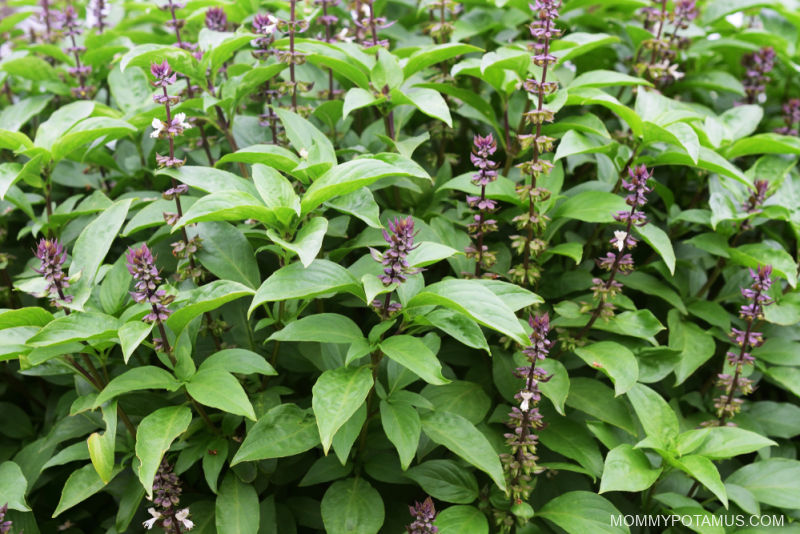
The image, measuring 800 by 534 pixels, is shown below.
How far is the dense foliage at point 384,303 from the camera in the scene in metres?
1.76

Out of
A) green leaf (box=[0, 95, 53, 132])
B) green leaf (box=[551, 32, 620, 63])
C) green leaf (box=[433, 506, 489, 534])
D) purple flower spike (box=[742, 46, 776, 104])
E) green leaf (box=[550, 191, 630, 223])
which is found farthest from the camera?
purple flower spike (box=[742, 46, 776, 104])

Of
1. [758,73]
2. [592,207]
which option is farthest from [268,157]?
[758,73]

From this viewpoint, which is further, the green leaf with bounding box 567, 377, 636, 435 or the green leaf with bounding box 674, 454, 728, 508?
the green leaf with bounding box 567, 377, 636, 435

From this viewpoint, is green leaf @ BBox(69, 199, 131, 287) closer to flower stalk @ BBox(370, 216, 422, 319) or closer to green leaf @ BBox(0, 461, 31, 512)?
green leaf @ BBox(0, 461, 31, 512)

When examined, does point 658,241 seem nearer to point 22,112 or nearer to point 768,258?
point 768,258

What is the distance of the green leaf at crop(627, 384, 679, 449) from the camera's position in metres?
1.99

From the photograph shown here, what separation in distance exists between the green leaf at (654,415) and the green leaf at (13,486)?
1.79 meters

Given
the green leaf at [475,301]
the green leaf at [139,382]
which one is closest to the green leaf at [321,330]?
the green leaf at [475,301]

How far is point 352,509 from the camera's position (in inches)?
74.6

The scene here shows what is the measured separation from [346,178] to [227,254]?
0.52 metres

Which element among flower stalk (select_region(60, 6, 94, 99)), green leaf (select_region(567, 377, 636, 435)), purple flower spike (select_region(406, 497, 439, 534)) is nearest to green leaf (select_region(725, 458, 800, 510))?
green leaf (select_region(567, 377, 636, 435))

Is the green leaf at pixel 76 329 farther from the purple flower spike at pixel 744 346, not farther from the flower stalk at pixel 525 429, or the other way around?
the purple flower spike at pixel 744 346

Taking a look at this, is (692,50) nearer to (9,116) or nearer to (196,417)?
(196,417)

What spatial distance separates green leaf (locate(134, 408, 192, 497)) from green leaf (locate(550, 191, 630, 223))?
1.33 m
